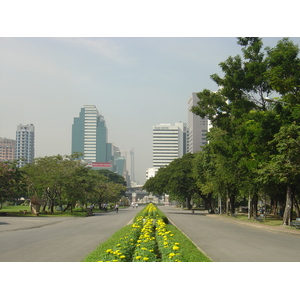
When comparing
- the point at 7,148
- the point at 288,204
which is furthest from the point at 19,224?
the point at 7,148

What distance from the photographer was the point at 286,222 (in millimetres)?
28344

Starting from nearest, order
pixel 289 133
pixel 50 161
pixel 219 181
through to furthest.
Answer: pixel 289 133
pixel 219 181
pixel 50 161

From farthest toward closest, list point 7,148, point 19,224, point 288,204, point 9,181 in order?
1. point 7,148
2. point 9,181
3. point 19,224
4. point 288,204

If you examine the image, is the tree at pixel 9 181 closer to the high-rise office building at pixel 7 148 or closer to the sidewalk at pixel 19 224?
the sidewalk at pixel 19 224

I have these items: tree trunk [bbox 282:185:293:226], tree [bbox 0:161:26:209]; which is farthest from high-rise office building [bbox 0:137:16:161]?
tree trunk [bbox 282:185:293:226]

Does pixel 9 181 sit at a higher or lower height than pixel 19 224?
higher

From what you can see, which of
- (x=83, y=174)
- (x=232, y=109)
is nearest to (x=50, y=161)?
(x=83, y=174)

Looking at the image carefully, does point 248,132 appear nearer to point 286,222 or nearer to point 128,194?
point 286,222

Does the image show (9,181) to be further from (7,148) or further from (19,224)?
(7,148)

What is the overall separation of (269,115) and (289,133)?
2.93 meters

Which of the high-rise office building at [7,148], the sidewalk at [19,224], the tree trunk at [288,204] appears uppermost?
the high-rise office building at [7,148]

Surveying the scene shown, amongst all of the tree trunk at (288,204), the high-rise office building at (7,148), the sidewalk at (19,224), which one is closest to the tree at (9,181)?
the sidewalk at (19,224)

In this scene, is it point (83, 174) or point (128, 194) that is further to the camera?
point (128, 194)

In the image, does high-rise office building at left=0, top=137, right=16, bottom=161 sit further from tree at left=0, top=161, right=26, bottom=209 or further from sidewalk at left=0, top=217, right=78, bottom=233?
sidewalk at left=0, top=217, right=78, bottom=233
